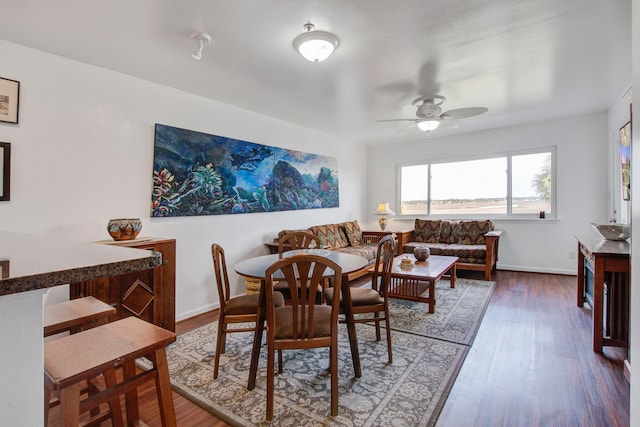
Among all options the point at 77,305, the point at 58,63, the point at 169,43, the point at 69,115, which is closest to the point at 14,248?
the point at 77,305

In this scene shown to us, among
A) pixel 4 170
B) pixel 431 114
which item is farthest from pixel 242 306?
pixel 431 114

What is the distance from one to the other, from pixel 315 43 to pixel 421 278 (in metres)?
2.47

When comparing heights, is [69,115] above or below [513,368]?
above

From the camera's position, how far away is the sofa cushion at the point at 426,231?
19.1 ft

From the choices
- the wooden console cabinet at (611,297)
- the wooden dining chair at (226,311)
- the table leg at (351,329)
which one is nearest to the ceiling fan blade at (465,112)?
the wooden console cabinet at (611,297)

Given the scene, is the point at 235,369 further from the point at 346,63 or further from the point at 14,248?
the point at 346,63

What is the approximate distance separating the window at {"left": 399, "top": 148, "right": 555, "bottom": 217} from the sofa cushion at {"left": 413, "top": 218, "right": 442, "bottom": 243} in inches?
18.7

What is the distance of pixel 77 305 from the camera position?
169 centimetres

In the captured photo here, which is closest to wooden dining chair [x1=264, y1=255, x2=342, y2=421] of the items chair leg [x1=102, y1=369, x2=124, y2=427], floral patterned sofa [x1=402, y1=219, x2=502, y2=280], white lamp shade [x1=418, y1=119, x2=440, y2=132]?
chair leg [x1=102, y1=369, x2=124, y2=427]

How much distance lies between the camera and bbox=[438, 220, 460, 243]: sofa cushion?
5.66 metres

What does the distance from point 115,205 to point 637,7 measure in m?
3.57

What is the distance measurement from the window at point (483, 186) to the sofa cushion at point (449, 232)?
0.45 m

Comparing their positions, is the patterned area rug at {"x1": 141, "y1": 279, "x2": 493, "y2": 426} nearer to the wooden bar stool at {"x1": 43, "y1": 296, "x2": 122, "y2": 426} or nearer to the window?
the wooden bar stool at {"x1": 43, "y1": 296, "x2": 122, "y2": 426}

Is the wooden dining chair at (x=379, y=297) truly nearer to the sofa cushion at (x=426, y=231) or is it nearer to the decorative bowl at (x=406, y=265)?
the decorative bowl at (x=406, y=265)
